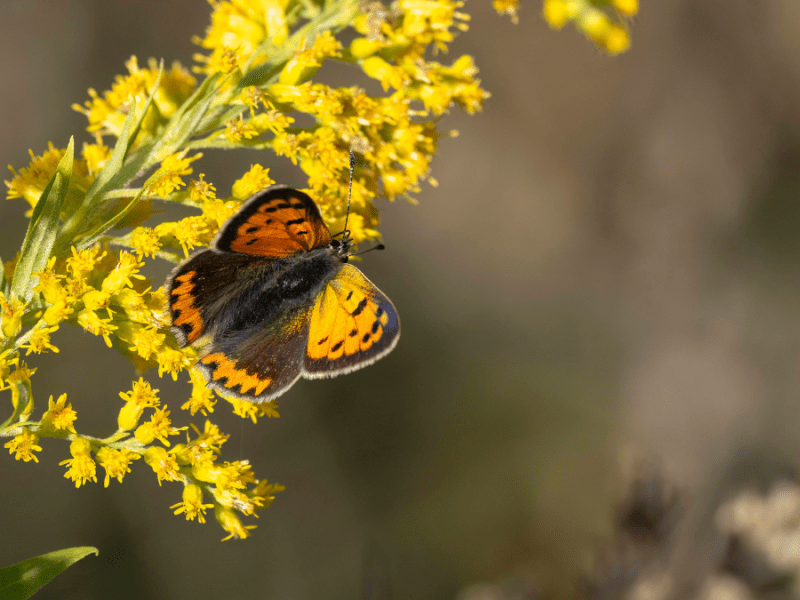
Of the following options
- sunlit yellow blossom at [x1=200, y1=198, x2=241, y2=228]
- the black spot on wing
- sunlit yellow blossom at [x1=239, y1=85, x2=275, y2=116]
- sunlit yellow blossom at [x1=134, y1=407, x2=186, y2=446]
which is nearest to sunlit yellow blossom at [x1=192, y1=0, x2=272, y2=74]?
sunlit yellow blossom at [x1=239, y1=85, x2=275, y2=116]

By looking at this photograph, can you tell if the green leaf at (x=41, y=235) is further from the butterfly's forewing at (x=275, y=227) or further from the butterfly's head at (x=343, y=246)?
the butterfly's head at (x=343, y=246)

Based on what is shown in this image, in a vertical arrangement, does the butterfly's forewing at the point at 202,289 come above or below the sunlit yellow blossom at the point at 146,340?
above

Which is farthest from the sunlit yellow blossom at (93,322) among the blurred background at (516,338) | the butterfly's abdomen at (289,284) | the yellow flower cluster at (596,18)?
the blurred background at (516,338)

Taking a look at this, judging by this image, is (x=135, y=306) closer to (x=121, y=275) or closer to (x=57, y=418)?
(x=121, y=275)

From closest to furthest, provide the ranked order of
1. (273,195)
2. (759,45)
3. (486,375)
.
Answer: (273,195) < (486,375) < (759,45)

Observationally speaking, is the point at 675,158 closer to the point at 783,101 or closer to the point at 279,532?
the point at 783,101

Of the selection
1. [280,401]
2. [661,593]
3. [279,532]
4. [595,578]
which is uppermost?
[280,401]

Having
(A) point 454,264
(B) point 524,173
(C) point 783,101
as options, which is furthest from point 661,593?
(C) point 783,101
